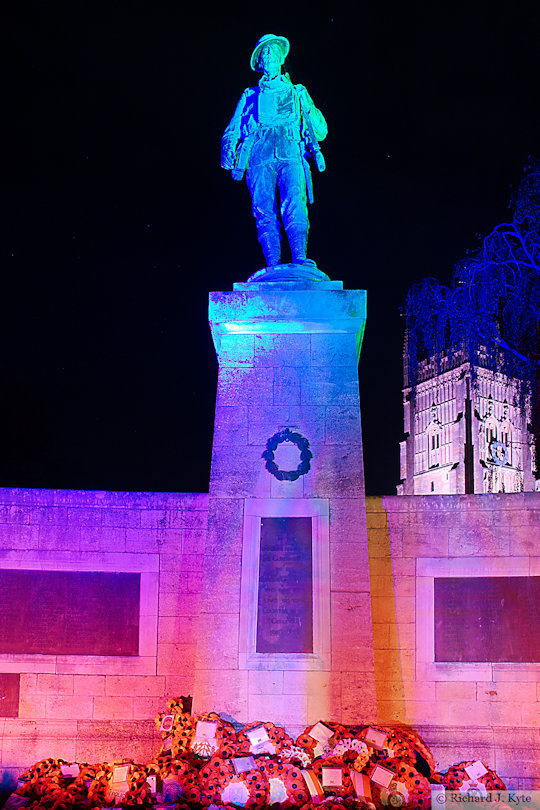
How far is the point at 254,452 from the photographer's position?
8.76 meters

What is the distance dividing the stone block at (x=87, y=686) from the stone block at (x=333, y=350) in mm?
4235

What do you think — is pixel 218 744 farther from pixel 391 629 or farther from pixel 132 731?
pixel 391 629

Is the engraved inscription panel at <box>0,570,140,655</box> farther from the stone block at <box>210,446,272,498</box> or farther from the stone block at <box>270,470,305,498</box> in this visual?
the stone block at <box>270,470,305,498</box>

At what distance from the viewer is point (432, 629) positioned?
29.8 ft

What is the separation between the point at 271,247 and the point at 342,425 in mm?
2335

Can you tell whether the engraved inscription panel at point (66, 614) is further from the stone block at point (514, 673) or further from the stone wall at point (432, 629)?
the stone block at point (514, 673)

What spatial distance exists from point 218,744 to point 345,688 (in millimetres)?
1330

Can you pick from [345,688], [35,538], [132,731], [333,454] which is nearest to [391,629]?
[345,688]

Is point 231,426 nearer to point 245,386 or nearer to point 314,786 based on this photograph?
point 245,386

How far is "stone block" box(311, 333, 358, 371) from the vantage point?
8984 mm

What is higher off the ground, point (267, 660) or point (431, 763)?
point (267, 660)

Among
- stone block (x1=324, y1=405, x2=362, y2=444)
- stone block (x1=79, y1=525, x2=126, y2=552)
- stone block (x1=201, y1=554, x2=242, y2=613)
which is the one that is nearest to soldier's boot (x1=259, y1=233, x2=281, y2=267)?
stone block (x1=324, y1=405, x2=362, y2=444)

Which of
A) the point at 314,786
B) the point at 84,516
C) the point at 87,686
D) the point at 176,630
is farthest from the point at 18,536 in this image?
the point at 314,786

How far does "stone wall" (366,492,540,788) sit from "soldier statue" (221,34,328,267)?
3287 mm
